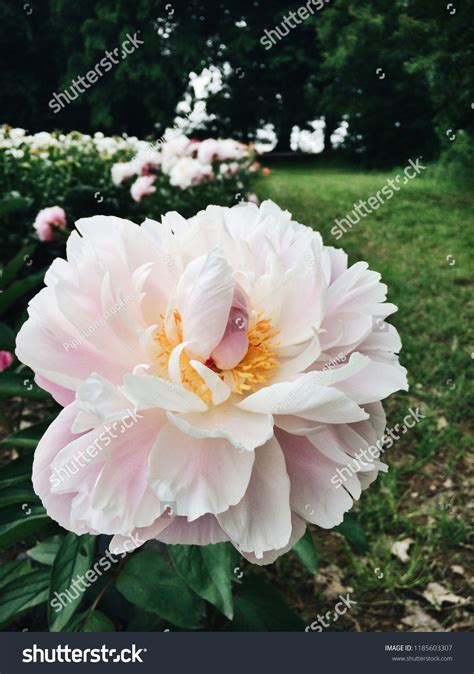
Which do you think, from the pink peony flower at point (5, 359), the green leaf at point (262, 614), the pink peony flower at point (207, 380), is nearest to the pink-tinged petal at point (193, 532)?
the pink peony flower at point (207, 380)

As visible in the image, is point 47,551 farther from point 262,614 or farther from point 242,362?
point 242,362

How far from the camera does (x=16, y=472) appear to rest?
754 millimetres

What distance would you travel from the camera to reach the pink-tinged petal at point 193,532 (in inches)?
18.9

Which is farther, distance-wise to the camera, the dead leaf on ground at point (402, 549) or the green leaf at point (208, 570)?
the dead leaf on ground at point (402, 549)

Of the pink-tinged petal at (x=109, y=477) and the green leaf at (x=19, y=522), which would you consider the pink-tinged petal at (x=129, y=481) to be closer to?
the pink-tinged petal at (x=109, y=477)

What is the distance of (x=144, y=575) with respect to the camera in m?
0.83

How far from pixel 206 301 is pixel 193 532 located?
18 cm

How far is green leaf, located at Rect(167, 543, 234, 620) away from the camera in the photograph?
669 mm

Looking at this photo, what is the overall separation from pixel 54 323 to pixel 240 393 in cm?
16

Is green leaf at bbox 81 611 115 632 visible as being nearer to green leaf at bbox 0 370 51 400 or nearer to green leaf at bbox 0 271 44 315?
green leaf at bbox 0 370 51 400

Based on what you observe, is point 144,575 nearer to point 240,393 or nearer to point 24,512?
point 24,512

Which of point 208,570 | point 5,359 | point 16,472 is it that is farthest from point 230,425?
point 5,359

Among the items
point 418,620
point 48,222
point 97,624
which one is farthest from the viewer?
point 48,222

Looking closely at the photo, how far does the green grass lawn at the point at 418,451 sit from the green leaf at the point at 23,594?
0.48 metres
